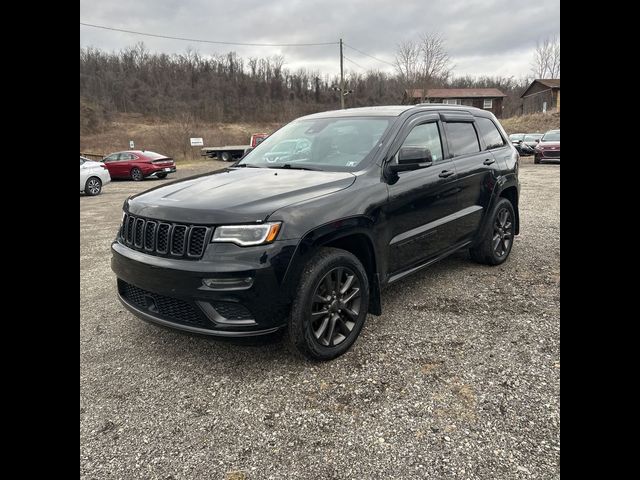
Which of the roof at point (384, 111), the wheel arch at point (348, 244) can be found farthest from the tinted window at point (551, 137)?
the wheel arch at point (348, 244)

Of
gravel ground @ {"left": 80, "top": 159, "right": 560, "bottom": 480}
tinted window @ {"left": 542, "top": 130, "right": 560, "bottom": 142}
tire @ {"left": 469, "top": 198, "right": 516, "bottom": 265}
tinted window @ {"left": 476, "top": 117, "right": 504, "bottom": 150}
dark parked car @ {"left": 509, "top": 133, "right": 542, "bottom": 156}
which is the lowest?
gravel ground @ {"left": 80, "top": 159, "right": 560, "bottom": 480}

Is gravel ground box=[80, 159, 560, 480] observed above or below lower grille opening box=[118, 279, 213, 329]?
below

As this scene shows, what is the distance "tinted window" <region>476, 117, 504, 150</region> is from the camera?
490cm

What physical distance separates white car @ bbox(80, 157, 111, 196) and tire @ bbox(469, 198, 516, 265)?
563 inches

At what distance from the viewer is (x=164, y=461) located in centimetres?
216

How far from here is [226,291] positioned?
256 cm

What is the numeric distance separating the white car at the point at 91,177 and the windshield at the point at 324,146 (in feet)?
43.0

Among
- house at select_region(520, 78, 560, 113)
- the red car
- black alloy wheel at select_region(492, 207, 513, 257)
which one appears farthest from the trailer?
house at select_region(520, 78, 560, 113)

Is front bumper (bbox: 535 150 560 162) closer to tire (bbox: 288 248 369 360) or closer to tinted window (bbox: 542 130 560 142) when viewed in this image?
tinted window (bbox: 542 130 560 142)

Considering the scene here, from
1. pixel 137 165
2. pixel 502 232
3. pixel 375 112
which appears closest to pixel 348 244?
pixel 375 112
